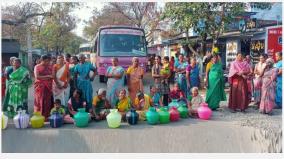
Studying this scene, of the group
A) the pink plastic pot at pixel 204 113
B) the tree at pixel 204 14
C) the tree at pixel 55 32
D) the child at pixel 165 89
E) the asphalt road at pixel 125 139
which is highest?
the tree at pixel 55 32

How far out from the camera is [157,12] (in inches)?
941

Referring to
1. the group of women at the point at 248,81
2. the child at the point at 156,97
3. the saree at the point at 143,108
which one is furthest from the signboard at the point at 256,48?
the saree at the point at 143,108

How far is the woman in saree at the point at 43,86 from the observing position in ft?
19.8

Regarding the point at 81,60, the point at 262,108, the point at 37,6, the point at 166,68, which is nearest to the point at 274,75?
the point at 262,108

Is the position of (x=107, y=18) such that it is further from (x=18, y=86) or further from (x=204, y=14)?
(x=18, y=86)

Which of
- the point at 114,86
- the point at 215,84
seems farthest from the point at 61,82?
the point at 215,84

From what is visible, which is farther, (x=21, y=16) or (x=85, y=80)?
(x=21, y=16)

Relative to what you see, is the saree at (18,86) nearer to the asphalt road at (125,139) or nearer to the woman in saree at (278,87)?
the asphalt road at (125,139)

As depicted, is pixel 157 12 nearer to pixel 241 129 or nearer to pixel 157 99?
pixel 157 99

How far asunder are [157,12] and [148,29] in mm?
2206

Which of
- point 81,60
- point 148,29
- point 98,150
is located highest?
point 148,29

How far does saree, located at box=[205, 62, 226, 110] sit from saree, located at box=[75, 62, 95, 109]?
248 centimetres

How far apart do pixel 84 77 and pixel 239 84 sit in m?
3.18

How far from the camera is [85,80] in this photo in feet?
21.9
